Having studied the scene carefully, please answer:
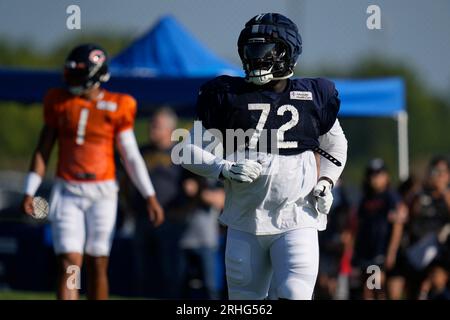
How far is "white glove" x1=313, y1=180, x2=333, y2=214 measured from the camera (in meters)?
5.65

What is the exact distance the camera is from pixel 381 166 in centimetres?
1082

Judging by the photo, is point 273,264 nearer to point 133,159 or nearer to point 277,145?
point 277,145

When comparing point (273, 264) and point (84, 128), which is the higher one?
point (84, 128)

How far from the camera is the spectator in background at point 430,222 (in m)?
10.4

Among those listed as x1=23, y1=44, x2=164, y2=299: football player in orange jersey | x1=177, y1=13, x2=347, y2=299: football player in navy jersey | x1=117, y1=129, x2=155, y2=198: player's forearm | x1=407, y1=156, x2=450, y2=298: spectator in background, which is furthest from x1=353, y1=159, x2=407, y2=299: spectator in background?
x1=177, y1=13, x2=347, y2=299: football player in navy jersey

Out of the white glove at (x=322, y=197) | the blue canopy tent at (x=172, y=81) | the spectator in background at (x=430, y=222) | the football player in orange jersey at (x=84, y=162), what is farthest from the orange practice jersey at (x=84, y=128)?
the spectator in background at (x=430, y=222)

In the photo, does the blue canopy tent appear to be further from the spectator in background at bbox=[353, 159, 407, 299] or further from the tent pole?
the spectator in background at bbox=[353, 159, 407, 299]

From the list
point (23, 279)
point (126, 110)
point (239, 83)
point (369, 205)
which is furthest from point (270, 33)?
point (23, 279)

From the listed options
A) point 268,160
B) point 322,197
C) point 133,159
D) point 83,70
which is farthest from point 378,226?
point 268,160

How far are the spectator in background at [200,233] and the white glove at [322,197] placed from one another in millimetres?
5096

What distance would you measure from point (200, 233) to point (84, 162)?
11.3ft

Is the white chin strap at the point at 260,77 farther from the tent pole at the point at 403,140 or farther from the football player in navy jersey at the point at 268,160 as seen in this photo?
the tent pole at the point at 403,140

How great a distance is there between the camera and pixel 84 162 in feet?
24.6
